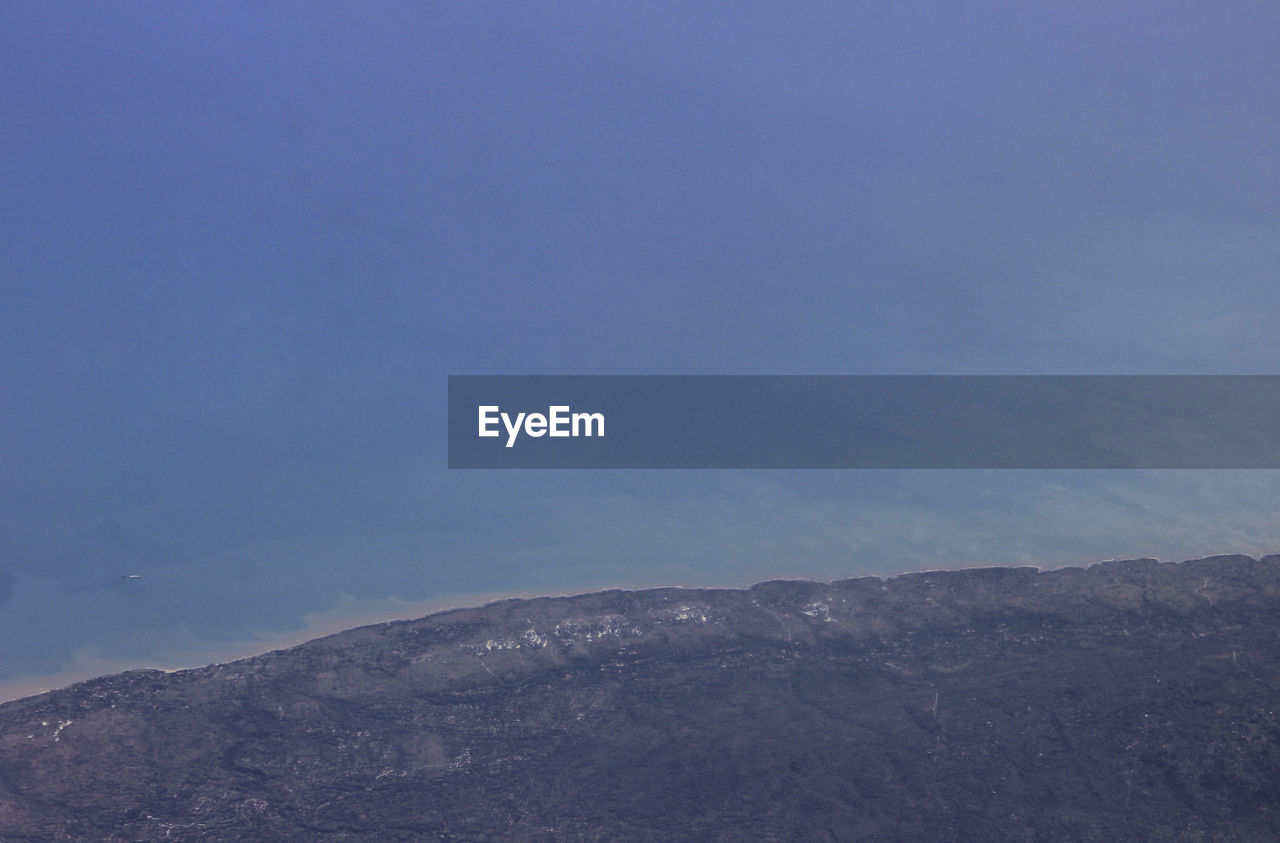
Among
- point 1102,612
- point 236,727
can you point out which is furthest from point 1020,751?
point 236,727

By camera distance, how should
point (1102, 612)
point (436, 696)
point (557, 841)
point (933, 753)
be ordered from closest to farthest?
point (557, 841) → point (933, 753) → point (436, 696) → point (1102, 612)

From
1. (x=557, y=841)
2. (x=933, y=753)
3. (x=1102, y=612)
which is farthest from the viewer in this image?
(x=1102, y=612)

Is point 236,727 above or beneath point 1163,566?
beneath

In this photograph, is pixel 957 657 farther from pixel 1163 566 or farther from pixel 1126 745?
pixel 1163 566

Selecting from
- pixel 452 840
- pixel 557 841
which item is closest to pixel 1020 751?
pixel 557 841

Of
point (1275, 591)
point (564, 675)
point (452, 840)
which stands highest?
point (1275, 591)

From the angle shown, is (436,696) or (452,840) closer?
(452,840)

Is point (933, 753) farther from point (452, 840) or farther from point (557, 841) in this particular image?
point (452, 840)
